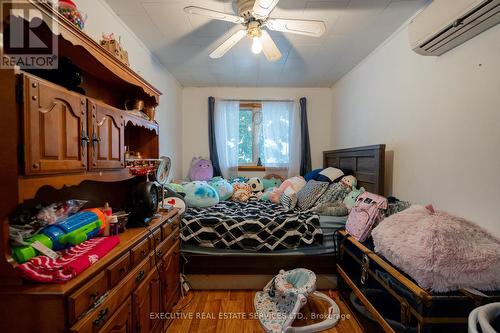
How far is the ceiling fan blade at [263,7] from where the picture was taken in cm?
132

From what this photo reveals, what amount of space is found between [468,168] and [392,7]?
1.23 metres

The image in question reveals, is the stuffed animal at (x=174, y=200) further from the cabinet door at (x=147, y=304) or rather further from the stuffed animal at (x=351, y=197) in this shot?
the stuffed animal at (x=351, y=197)

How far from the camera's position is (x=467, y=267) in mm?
1043

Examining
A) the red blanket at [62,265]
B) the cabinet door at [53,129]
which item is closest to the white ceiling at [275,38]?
the cabinet door at [53,129]

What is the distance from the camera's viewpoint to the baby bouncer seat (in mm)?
1564

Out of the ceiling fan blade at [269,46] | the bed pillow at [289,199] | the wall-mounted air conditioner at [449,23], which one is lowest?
the bed pillow at [289,199]

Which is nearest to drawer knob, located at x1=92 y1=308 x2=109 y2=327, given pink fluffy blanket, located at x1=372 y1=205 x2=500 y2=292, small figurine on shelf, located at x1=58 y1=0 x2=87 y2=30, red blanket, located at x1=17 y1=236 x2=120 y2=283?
red blanket, located at x1=17 y1=236 x2=120 y2=283

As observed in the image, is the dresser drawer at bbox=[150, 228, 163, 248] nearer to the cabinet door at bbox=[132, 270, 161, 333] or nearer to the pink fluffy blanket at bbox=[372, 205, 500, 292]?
the cabinet door at bbox=[132, 270, 161, 333]

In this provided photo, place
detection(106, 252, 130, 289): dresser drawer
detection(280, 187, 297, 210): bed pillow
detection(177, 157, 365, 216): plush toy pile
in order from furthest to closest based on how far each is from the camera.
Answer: detection(280, 187, 297, 210): bed pillow, detection(177, 157, 365, 216): plush toy pile, detection(106, 252, 130, 289): dresser drawer

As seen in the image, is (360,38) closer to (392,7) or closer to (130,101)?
(392,7)

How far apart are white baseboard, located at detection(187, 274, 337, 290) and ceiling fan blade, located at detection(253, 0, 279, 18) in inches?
80.9

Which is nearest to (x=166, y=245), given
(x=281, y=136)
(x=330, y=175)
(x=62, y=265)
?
(x=62, y=265)

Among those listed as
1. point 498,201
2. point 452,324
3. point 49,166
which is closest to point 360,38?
point 498,201

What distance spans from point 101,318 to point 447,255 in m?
1.51
